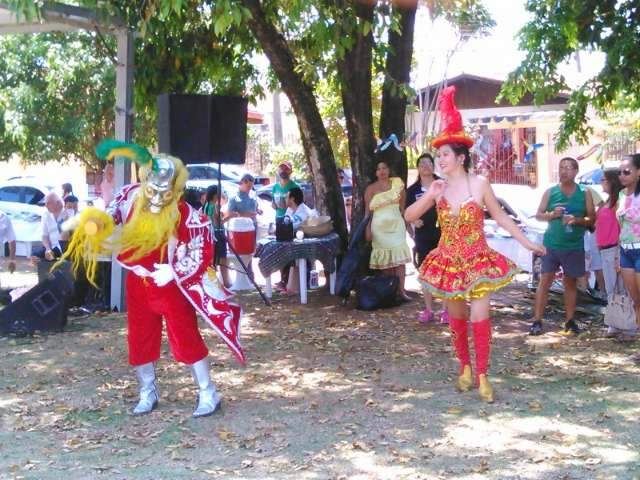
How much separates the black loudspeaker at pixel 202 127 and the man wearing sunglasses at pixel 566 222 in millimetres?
3476

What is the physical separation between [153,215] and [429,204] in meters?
1.80

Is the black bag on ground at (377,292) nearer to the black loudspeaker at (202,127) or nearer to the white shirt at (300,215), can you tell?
the white shirt at (300,215)

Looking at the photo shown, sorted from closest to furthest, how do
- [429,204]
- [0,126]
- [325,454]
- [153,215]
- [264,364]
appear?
[325,454] → [153,215] → [429,204] → [264,364] → [0,126]

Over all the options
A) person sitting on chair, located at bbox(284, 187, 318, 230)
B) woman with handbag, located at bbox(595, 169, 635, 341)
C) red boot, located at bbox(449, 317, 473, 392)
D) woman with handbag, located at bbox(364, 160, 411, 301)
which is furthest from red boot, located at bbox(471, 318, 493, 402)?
person sitting on chair, located at bbox(284, 187, 318, 230)

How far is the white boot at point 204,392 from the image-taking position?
5945 millimetres

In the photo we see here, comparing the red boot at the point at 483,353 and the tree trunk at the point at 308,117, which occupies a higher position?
the tree trunk at the point at 308,117

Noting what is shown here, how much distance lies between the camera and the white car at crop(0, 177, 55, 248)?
16125 millimetres

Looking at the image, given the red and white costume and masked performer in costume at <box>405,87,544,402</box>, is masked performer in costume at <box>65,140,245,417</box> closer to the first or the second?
the red and white costume

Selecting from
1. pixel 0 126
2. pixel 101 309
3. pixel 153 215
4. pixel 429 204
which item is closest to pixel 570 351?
pixel 429 204

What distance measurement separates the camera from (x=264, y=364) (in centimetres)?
755

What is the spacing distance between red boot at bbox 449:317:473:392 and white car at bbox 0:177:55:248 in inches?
430

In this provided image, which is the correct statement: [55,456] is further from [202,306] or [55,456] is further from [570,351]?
[570,351]

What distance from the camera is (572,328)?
8.37 meters

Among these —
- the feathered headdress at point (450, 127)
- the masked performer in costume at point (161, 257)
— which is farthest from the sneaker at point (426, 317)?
the masked performer in costume at point (161, 257)
